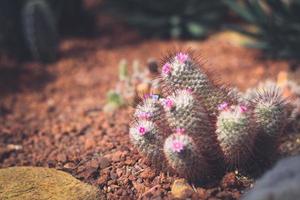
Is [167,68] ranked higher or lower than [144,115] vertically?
higher

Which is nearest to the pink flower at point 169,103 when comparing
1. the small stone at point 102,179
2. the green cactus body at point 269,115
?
the green cactus body at point 269,115

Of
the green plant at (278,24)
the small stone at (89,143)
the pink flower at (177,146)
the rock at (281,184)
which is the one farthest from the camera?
the green plant at (278,24)

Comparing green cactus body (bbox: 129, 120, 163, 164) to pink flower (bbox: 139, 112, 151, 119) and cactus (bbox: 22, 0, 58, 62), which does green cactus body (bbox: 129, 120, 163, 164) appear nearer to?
pink flower (bbox: 139, 112, 151, 119)

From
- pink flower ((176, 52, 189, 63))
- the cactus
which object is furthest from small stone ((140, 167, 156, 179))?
the cactus

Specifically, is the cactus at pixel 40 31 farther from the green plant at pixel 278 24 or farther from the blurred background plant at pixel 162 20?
the green plant at pixel 278 24

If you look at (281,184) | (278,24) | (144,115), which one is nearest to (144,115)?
(144,115)

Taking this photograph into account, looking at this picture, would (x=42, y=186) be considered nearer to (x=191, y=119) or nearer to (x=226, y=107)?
(x=191, y=119)
